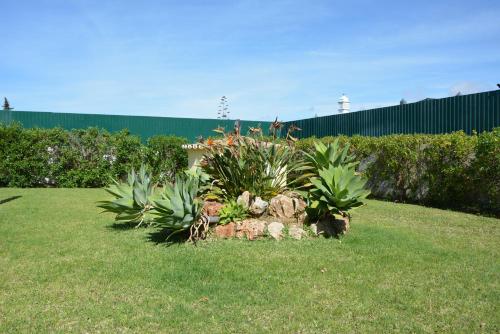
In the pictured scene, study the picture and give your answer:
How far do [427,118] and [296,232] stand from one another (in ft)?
27.8

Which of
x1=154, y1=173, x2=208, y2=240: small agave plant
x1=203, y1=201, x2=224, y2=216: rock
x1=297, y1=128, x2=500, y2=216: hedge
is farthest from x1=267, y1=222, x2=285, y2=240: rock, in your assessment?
x1=297, y1=128, x2=500, y2=216: hedge

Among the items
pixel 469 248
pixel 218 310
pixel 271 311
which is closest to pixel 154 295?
pixel 218 310

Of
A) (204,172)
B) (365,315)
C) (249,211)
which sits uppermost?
(204,172)

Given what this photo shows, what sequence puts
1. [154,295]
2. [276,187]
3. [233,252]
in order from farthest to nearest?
[276,187] → [233,252] → [154,295]

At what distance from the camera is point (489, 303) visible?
13.3ft

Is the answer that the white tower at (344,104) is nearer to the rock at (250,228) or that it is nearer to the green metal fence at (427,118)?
the green metal fence at (427,118)

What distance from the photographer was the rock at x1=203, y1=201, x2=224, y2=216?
6.79 meters

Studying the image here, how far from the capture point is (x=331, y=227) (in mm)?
6871

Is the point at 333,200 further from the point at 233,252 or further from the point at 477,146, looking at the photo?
the point at 477,146

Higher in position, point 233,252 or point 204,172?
point 204,172

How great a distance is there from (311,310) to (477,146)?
22.9 feet

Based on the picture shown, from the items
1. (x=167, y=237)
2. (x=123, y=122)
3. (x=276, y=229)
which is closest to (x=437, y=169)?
(x=276, y=229)

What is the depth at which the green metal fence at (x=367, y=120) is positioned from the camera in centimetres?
1171

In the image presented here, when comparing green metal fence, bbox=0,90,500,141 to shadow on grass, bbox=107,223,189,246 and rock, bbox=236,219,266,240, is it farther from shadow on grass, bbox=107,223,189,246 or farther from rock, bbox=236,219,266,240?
shadow on grass, bbox=107,223,189,246
